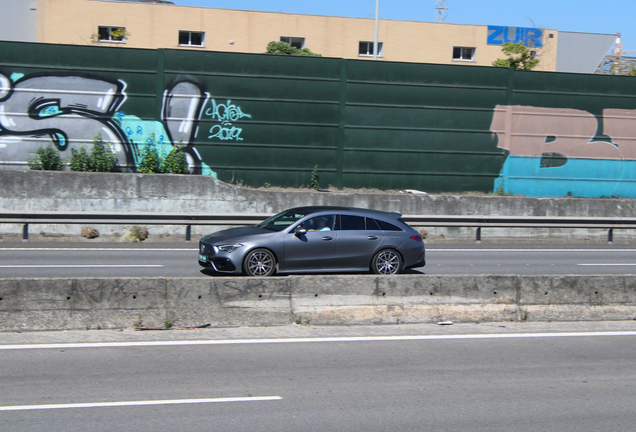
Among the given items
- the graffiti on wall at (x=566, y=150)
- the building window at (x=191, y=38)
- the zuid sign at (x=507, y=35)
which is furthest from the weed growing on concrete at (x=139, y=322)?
the zuid sign at (x=507, y=35)

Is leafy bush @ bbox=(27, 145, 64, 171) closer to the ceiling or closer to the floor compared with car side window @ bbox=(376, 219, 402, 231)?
closer to the ceiling

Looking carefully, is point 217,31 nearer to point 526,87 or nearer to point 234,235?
point 526,87

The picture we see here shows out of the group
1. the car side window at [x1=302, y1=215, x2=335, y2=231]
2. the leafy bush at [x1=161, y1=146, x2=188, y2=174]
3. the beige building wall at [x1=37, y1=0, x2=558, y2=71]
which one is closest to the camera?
the car side window at [x1=302, y1=215, x2=335, y2=231]

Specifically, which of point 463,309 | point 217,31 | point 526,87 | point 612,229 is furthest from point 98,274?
point 217,31

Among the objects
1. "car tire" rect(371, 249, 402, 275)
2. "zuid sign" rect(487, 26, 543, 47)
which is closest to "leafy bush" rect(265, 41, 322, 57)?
"zuid sign" rect(487, 26, 543, 47)

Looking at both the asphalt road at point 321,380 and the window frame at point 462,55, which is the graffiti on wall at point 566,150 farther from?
the window frame at point 462,55

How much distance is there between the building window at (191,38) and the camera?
3703cm

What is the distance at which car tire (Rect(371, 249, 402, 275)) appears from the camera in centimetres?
1192

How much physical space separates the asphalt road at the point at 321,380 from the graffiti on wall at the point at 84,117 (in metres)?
14.7

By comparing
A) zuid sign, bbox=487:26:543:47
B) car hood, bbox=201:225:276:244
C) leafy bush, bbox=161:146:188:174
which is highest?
zuid sign, bbox=487:26:543:47

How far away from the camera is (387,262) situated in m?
12.0

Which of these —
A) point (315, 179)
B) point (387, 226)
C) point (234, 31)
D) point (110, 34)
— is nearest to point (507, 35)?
point (234, 31)

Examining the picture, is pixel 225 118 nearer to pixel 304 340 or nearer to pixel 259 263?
pixel 259 263

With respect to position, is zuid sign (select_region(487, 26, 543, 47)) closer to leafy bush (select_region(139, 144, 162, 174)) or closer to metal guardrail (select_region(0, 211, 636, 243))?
metal guardrail (select_region(0, 211, 636, 243))
